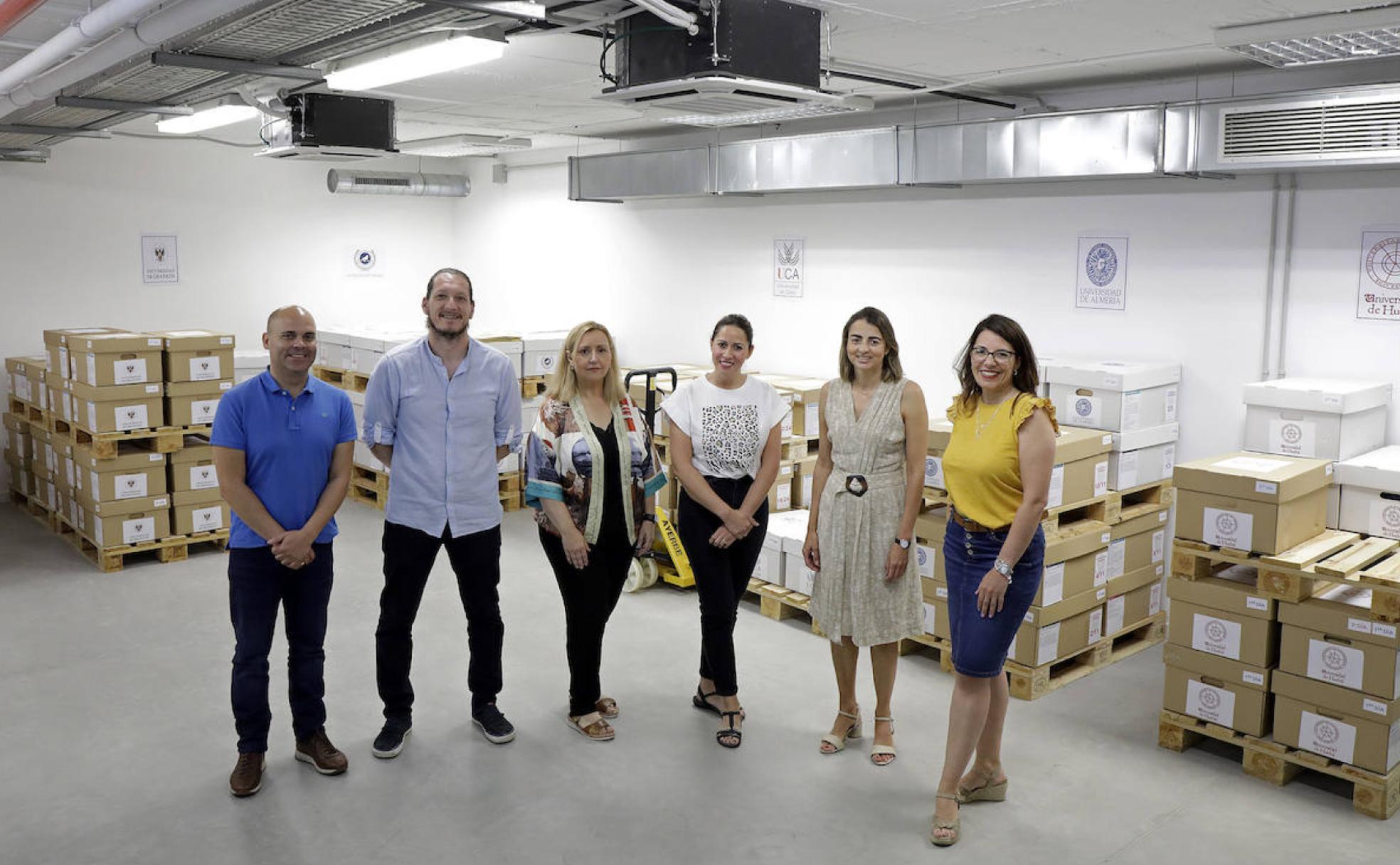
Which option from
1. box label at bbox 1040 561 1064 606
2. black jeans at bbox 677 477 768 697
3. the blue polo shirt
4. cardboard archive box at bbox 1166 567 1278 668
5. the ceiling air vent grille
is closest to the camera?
the blue polo shirt

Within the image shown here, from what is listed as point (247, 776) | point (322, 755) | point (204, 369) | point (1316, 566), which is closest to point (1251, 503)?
point (1316, 566)

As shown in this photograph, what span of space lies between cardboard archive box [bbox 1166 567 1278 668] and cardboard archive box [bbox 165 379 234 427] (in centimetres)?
608

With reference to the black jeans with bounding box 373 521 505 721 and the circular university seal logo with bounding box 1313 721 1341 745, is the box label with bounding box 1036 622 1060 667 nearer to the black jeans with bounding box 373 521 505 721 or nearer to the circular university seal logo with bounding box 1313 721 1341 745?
the circular university seal logo with bounding box 1313 721 1341 745

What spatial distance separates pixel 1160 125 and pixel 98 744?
5.73m

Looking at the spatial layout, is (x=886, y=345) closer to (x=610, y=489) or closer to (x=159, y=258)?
(x=610, y=489)

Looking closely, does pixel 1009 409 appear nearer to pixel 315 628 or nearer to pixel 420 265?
pixel 315 628

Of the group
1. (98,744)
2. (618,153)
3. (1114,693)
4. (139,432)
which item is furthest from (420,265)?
(1114,693)

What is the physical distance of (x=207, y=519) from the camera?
25.6 ft

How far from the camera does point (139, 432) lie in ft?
24.6

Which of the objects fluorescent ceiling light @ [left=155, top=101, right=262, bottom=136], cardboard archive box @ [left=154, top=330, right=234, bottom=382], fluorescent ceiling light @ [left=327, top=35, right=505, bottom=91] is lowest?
cardboard archive box @ [left=154, top=330, right=234, bottom=382]

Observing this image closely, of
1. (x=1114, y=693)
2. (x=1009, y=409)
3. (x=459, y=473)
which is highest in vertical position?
(x=1009, y=409)

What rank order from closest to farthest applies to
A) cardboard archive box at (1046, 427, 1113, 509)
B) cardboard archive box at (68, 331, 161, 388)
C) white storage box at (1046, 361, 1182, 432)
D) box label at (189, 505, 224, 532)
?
1. cardboard archive box at (1046, 427, 1113, 509)
2. white storage box at (1046, 361, 1182, 432)
3. cardboard archive box at (68, 331, 161, 388)
4. box label at (189, 505, 224, 532)

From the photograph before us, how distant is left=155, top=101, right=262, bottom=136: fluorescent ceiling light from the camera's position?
6.25m

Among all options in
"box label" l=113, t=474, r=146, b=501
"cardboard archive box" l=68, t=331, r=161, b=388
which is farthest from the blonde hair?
"box label" l=113, t=474, r=146, b=501
